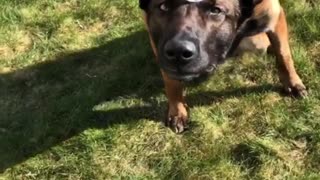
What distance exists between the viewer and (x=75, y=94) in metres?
4.88

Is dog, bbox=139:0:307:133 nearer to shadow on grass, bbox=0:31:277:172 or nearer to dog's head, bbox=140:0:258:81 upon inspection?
dog's head, bbox=140:0:258:81

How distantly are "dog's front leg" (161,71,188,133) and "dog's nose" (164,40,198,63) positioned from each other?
0.81 m

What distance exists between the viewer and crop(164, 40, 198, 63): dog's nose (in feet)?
11.5

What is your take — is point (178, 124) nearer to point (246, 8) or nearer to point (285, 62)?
point (285, 62)

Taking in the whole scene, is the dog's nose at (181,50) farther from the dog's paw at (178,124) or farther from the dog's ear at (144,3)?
the dog's paw at (178,124)

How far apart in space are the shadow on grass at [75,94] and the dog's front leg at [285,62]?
0.14 meters

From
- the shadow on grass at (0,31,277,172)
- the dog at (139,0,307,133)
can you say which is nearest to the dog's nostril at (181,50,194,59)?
the dog at (139,0,307,133)

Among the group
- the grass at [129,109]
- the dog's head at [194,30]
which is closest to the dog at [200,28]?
the dog's head at [194,30]

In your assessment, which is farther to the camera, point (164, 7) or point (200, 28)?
point (164, 7)

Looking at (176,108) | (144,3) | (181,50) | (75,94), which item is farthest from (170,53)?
(75,94)

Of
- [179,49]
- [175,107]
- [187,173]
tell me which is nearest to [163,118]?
[175,107]

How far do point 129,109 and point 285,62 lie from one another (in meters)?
1.16

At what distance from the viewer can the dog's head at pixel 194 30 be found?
3537mm

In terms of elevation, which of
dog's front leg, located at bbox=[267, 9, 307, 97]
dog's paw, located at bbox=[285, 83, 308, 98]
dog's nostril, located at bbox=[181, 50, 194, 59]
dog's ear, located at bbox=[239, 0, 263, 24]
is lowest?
dog's paw, located at bbox=[285, 83, 308, 98]
